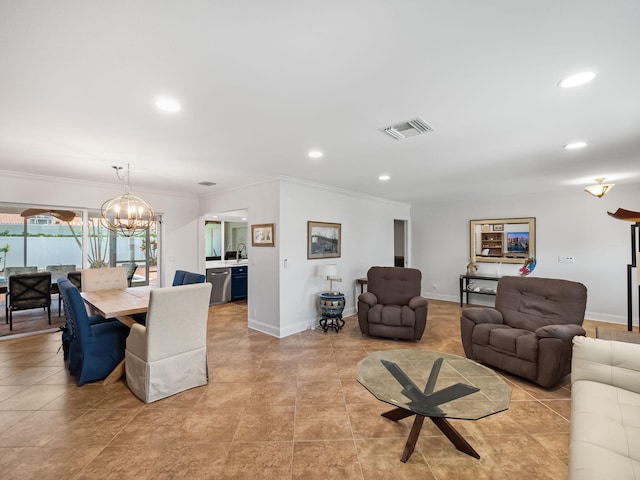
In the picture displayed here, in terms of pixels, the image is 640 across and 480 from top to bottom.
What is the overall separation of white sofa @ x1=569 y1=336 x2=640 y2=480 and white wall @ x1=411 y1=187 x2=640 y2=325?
175 inches

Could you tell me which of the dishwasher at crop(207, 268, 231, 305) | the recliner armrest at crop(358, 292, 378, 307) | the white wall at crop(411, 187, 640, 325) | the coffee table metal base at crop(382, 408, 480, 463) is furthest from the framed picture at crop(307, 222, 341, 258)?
the white wall at crop(411, 187, 640, 325)

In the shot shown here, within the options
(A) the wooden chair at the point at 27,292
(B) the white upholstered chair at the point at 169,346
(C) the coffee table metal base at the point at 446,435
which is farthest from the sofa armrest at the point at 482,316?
(A) the wooden chair at the point at 27,292

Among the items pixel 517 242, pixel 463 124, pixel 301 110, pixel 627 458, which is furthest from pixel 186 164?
pixel 517 242

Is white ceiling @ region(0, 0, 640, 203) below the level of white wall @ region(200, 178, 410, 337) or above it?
above

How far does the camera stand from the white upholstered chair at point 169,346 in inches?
102

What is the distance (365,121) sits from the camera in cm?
238

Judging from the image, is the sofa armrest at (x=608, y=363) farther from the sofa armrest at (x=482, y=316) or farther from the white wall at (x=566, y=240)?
the white wall at (x=566, y=240)

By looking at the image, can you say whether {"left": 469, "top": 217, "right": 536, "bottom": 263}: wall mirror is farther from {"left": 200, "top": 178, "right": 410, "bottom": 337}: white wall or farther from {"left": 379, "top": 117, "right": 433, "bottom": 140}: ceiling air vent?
{"left": 379, "top": 117, "right": 433, "bottom": 140}: ceiling air vent

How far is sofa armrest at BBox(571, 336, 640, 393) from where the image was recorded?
1869 mm

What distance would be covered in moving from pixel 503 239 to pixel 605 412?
522 centimetres

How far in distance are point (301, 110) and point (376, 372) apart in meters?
2.06

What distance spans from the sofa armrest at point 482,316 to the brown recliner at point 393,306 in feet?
2.20

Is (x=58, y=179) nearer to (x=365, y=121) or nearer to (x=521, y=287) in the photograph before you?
(x=365, y=121)

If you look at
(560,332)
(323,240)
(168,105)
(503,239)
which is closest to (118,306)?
(168,105)
